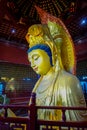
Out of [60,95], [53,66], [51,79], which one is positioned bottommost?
[60,95]

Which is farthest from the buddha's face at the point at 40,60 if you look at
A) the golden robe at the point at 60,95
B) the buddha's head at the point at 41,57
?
the golden robe at the point at 60,95

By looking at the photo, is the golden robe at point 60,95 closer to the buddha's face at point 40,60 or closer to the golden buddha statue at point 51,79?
the golden buddha statue at point 51,79

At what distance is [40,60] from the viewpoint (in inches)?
78.1

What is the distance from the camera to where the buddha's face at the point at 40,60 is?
1980mm

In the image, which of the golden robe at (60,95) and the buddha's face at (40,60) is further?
the buddha's face at (40,60)

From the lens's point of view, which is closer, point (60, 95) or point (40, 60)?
point (60, 95)

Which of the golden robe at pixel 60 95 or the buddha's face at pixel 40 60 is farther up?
the buddha's face at pixel 40 60

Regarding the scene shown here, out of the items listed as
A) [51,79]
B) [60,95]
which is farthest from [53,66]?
[60,95]

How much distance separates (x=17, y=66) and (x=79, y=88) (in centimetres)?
425

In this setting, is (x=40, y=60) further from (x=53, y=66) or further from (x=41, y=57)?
(x=53, y=66)

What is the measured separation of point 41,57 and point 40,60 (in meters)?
0.03

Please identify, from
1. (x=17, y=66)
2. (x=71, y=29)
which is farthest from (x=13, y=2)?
(x=17, y=66)

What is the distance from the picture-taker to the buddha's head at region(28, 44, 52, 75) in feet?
6.50

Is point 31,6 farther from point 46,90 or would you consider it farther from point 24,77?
point 46,90
